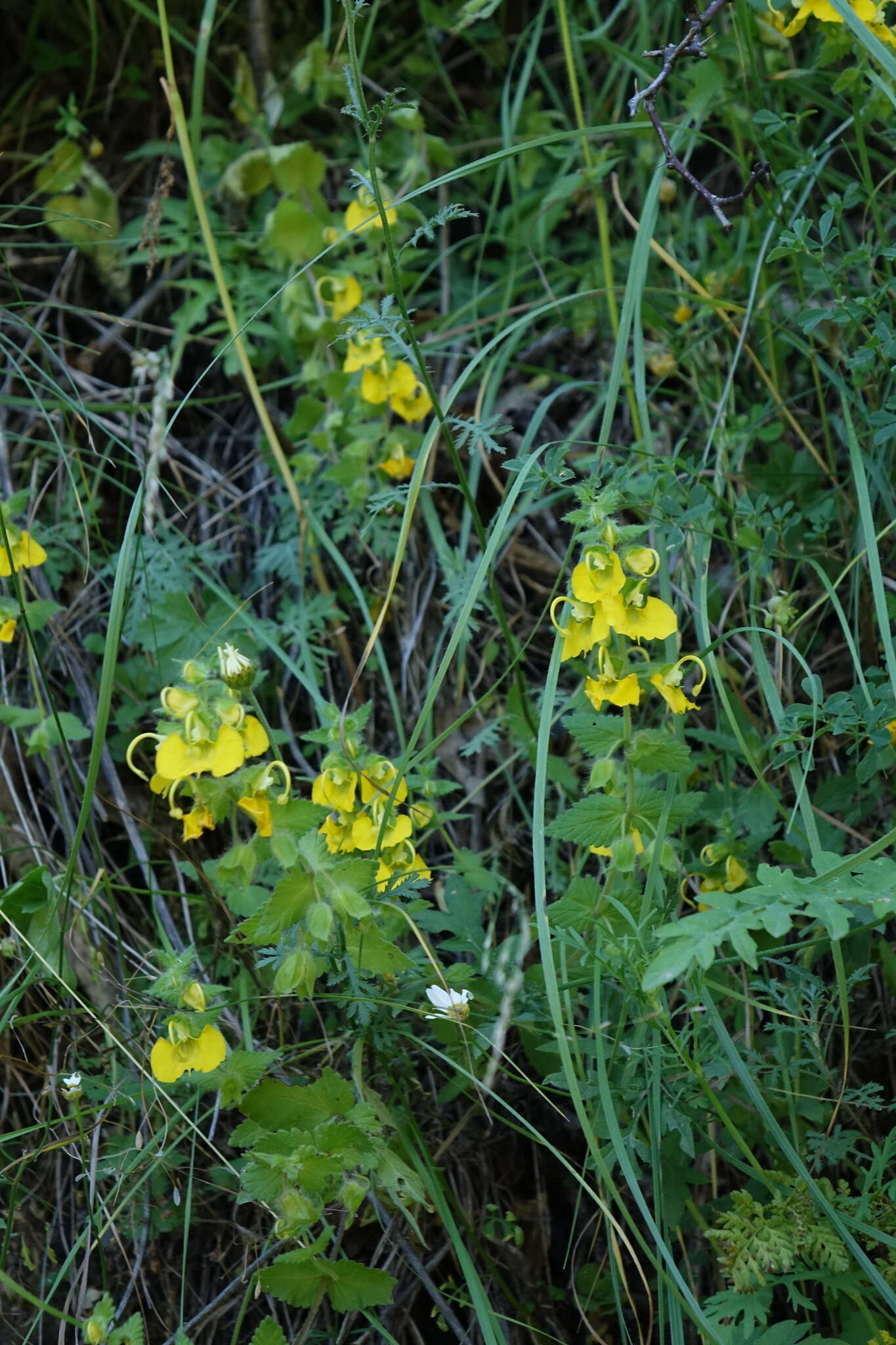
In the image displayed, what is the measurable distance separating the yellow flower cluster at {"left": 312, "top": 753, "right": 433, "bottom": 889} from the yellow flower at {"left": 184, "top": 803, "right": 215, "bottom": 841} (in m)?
0.12

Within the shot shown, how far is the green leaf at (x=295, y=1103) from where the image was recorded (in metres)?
1.20

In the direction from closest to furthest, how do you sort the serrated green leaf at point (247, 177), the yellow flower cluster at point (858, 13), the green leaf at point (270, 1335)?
the green leaf at point (270, 1335) < the yellow flower cluster at point (858, 13) < the serrated green leaf at point (247, 177)

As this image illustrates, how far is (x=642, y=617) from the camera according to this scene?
3.85ft

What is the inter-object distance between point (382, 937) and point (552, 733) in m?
0.65

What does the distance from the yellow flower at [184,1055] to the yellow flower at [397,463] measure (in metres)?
0.96

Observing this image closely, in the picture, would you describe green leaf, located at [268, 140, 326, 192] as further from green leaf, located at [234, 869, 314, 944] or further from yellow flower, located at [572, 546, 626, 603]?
green leaf, located at [234, 869, 314, 944]

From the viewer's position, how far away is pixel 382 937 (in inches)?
47.3

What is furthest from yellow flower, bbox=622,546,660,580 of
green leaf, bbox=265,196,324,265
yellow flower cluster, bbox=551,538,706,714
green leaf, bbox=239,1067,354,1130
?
green leaf, bbox=265,196,324,265

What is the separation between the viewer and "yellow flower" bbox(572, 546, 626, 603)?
1.14m

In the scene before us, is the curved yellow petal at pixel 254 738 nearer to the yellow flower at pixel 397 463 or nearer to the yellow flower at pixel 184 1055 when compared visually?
the yellow flower at pixel 184 1055

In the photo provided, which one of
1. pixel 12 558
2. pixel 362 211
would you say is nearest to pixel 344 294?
pixel 362 211

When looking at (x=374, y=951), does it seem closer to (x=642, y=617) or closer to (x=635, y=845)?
(x=635, y=845)

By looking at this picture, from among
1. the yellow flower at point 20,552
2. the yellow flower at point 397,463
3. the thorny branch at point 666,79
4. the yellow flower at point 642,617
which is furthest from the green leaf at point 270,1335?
the thorny branch at point 666,79

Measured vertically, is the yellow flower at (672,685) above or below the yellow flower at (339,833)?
above
